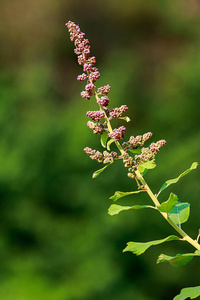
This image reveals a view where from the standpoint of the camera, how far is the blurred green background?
246 cm

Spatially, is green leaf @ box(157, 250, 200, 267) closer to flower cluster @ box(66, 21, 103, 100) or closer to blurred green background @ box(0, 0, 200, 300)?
flower cluster @ box(66, 21, 103, 100)

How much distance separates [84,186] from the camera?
2590 millimetres

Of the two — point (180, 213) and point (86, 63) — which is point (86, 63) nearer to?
point (86, 63)

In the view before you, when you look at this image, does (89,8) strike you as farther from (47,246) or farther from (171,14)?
(47,246)

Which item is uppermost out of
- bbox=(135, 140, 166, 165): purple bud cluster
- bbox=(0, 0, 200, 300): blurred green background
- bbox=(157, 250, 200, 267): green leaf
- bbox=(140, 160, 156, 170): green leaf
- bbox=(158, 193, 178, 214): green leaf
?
bbox=(0, 0, 200, 300): blurred green background

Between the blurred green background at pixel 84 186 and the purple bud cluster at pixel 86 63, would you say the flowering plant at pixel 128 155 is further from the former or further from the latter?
the blurred green background at pixel 84 186

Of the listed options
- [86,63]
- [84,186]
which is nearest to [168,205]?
[86,63]

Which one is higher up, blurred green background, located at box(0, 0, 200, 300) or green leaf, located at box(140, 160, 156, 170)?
blurred green background, located at box(0, 0, 200, 300)

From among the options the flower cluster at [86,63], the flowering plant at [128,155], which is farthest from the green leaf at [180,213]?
the flower cluster at [86,63]

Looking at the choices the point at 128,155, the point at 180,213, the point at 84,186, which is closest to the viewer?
the point at 128,155

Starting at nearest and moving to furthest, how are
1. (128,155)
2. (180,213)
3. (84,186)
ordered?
(128,155), (180,213), (84,186)

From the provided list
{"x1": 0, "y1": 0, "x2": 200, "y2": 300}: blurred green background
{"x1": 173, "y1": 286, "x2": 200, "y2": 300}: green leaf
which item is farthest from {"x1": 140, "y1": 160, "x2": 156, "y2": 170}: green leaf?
{"x1": 0, "y1": 0, "x2": 200, "y2": 300}: blurred green background

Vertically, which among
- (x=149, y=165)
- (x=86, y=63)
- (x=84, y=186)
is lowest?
(x=149, y=165)

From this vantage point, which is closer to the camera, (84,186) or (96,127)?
(96,127)
